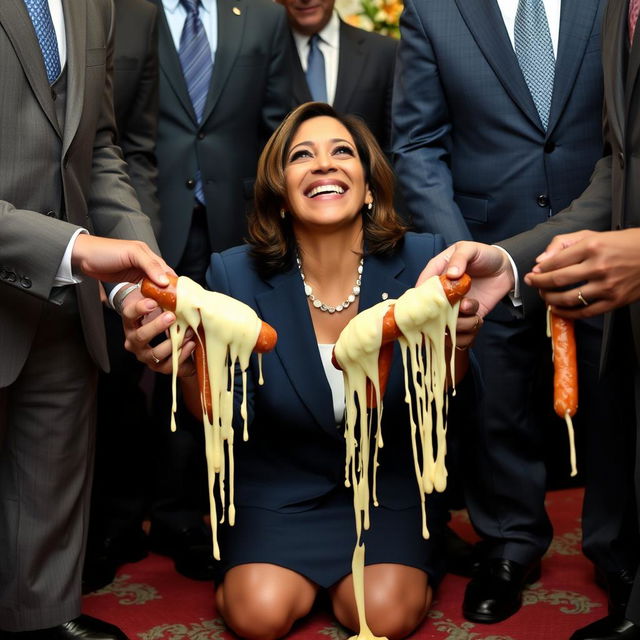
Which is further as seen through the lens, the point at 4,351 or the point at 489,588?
the point at 489,588

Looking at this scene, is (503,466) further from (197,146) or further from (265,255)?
(197,146)

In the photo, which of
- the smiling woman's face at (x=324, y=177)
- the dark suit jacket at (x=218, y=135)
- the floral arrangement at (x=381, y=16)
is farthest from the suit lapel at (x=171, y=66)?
the floral arrangement at (x=381, y=16)

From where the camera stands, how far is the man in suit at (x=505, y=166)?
2.99 meters

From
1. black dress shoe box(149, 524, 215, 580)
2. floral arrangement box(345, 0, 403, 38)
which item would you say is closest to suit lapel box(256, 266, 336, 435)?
black dress shoe box(149, 524, 215, 580)

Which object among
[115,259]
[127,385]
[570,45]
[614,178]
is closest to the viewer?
[115,259]

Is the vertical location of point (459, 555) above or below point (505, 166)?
below

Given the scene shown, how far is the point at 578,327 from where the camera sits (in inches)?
Answer: 121

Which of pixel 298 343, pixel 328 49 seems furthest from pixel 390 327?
pixel 328 49

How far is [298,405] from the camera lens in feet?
9.50

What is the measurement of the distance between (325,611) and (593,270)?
131 centimetres

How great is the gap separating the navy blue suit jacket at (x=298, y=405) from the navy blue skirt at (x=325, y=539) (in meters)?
0.04

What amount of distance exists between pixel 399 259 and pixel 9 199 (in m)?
1.09

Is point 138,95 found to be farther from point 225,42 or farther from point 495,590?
point 495,590

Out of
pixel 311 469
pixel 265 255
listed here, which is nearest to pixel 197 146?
pixel 265 255
